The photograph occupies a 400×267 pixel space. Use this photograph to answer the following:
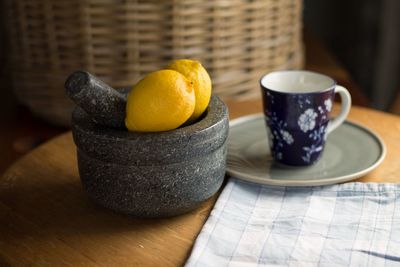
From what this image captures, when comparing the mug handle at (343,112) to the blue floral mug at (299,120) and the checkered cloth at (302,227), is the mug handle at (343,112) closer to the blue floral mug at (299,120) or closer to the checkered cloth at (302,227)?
the blue floral mug at (299,120)

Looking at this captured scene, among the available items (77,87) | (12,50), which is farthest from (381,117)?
(12,50)

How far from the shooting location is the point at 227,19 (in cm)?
93

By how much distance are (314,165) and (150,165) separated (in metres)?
0.23

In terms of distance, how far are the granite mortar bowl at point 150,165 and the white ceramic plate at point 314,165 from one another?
96 mm

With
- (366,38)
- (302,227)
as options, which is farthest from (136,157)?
(366,38)

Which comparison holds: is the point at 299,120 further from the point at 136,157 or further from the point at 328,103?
the point at 136,157

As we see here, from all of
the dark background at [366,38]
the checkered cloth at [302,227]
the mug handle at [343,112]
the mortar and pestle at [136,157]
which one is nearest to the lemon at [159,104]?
the mortar and pestle at [136,157]

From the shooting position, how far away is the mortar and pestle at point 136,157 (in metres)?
0.61

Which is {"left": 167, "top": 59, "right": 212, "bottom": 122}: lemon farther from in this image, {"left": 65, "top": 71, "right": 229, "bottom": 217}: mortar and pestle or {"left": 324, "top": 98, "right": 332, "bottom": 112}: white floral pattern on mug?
{"left": 324, "top": 98, "right": 332, "bottom": 112}: white floral pattern on mug

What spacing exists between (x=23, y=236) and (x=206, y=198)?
19cm

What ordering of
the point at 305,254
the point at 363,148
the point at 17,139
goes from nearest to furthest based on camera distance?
the point at 305,254 → the point at 363,148 → the point at 17,139

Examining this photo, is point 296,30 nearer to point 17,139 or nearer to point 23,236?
point 17,139

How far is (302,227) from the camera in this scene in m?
0.63

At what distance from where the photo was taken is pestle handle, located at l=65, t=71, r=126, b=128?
617mm
